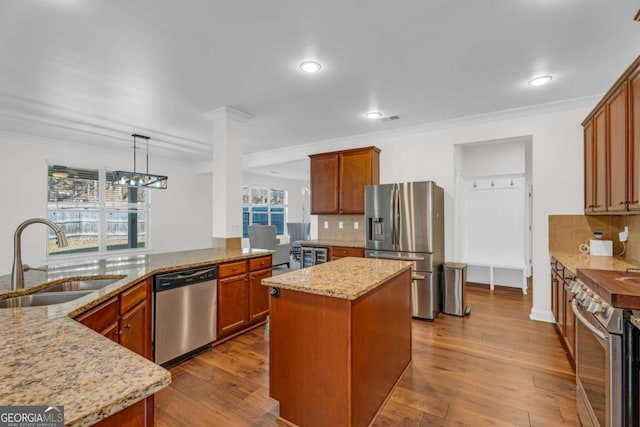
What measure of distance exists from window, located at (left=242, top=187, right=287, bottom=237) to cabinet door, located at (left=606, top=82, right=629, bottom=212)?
7.43 m

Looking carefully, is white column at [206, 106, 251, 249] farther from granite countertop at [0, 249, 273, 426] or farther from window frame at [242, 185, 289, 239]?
window frame at [242, 185, 289, 239]

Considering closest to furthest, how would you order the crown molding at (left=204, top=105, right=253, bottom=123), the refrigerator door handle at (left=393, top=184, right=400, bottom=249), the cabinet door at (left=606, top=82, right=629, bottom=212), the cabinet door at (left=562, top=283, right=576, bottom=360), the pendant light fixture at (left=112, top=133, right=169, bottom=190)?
the cabinet door at (left=606, top=82, right=629, bottom=212) → the cabinet door at (left=562, top=283, right=576, bottom=360) → the crown molding at (left=204, top=105, right=253, bottom=123) → the refrigerator door handle at (left=393, top=184, right=400, bottom=249) → the pendant light fixture at (left=112, top=133, right=169, bottom=190)

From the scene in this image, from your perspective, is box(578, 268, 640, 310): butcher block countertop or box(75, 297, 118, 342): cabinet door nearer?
box(578, 268, 640, 310): butcher block countertop

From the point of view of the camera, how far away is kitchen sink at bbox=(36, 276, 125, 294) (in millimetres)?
1994

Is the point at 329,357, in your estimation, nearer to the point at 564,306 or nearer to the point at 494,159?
the point at 564,306

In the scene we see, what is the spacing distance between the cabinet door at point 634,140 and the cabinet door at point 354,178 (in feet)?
9.40

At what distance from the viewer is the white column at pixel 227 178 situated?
3.67 meters

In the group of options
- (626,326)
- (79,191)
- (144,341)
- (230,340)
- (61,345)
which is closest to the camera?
(61,345)

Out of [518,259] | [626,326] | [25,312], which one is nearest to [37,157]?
[25,312]

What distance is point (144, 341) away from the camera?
91.4 inches

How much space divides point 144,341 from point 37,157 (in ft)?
14.8

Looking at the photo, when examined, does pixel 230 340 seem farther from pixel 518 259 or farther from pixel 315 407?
pixel 518 259

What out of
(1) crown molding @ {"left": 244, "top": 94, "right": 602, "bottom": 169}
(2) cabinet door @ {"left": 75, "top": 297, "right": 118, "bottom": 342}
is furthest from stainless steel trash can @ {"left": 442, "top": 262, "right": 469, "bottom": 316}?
(2) cabinet door @ {"left": 75, "top": 297, "right": 118, "bottom": 342}

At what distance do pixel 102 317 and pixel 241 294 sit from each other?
1601 millimetres
